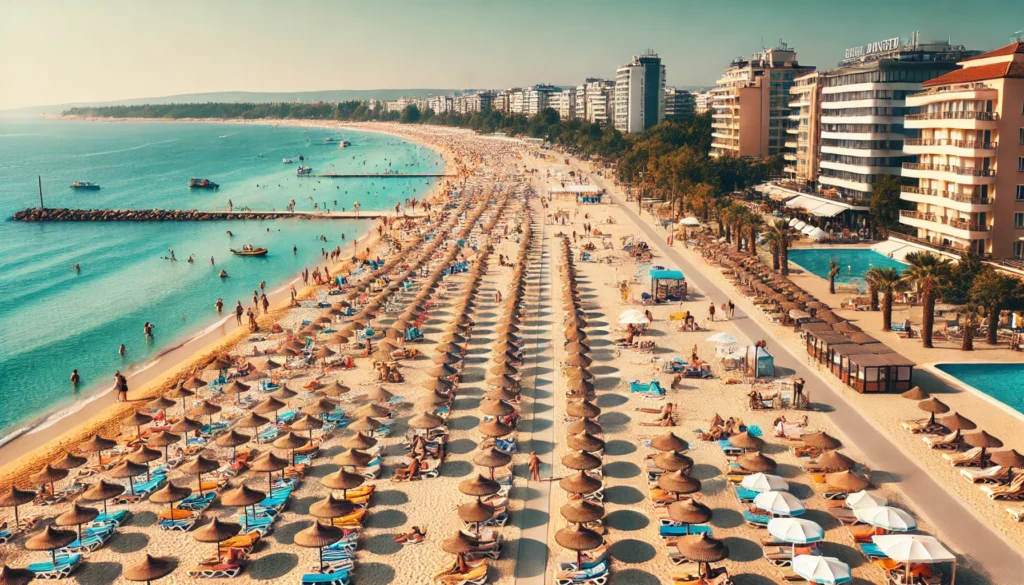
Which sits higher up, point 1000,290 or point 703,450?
point 1000,290

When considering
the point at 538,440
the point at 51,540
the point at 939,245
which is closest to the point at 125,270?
the point at 538,440

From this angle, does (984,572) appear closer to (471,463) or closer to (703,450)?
(703,450)

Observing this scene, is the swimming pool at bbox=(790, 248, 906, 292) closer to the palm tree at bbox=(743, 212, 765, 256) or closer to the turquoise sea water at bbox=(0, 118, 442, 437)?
the palm tree at bbox=(743, 212, 765, 256)

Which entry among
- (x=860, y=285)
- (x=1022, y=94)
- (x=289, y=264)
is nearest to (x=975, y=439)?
(x=860, y=285)

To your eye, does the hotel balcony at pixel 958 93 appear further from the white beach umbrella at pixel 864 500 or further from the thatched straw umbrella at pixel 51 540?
the thatched straw umbrella at pixel 51 540

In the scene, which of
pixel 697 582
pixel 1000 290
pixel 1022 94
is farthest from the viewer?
pixel 1022 94

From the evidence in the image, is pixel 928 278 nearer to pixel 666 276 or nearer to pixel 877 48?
pixel 666 276
